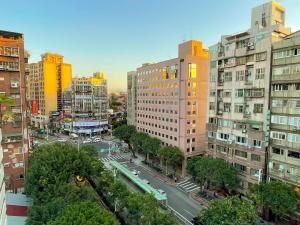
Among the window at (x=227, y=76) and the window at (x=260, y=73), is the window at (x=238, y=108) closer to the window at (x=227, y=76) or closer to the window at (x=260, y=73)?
the window at (x=227, y=76)

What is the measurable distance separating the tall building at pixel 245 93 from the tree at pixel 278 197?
207 inches

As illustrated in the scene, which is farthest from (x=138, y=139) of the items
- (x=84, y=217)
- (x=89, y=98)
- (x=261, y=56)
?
(x=89, y=98)

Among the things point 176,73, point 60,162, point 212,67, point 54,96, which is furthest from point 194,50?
point 54,96

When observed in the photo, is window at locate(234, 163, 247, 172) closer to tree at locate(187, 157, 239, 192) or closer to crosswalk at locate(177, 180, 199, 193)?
tree at locate(187, 157, 239, 192)

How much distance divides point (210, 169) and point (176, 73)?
26.5 meters

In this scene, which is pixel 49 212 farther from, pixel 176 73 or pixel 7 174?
pixel 176 73

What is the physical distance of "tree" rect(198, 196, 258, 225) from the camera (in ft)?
68.5

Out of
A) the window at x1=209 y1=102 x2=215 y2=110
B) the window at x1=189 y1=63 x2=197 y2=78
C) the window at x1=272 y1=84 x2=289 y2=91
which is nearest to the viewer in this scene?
the window at x1=272 y1=84 x2=289 y2=91

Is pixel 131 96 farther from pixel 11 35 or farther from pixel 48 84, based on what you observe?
pixel 11 35

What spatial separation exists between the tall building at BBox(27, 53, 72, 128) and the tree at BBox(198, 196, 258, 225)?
320 ft

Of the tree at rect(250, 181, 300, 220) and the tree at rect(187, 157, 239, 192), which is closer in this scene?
the tree at rect(250, 181, 300, 220)

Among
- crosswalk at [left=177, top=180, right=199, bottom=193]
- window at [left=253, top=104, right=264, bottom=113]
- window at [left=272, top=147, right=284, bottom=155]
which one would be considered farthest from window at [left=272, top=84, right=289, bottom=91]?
A: crosswalk at [left=177, top=180, right=199, bottom=193]

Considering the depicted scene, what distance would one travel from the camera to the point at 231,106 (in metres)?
38.5

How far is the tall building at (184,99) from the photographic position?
51375 millimetres
